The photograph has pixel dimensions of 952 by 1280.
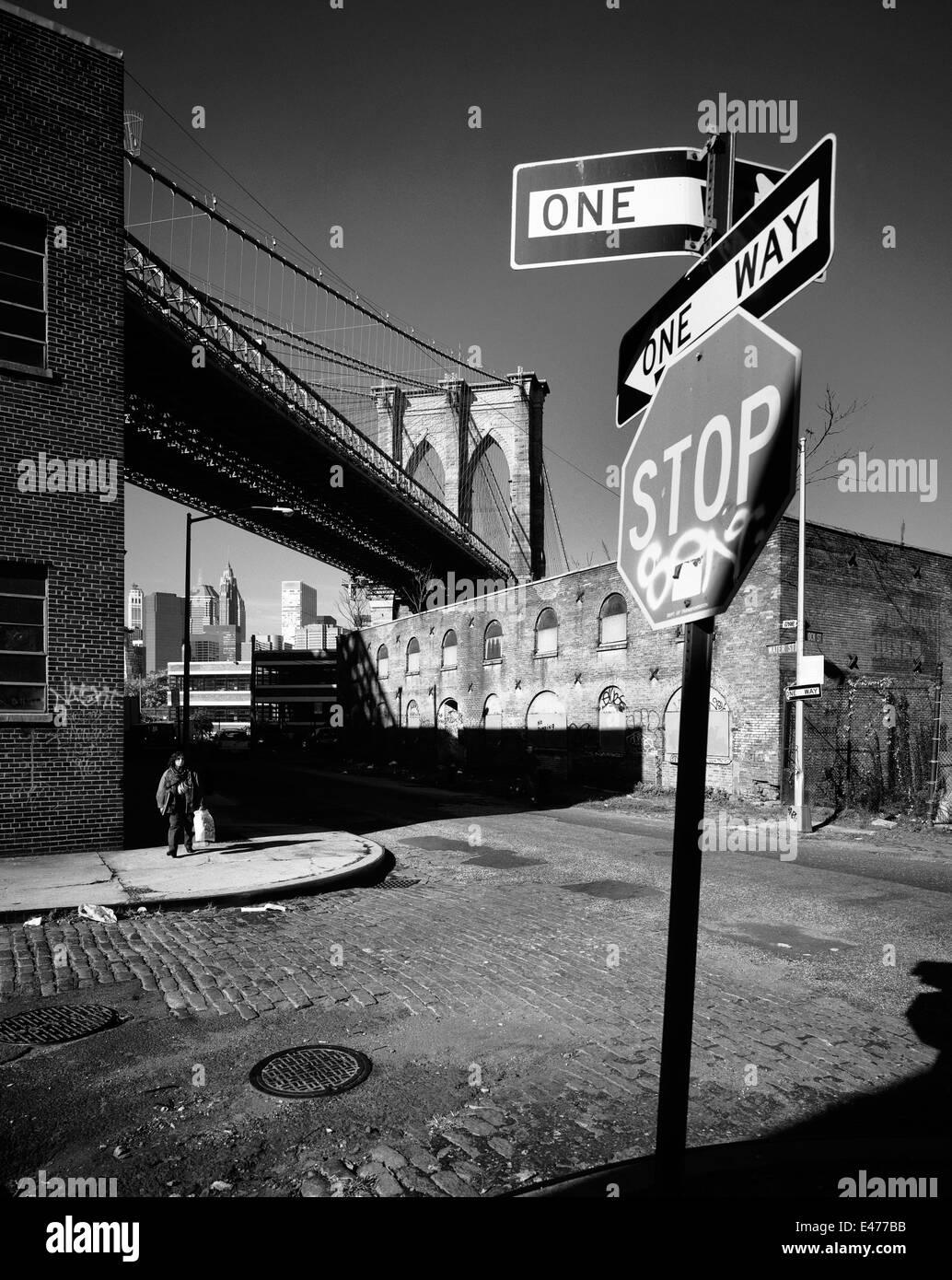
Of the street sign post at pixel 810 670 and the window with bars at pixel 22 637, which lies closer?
the window with bars at pixel 22 637

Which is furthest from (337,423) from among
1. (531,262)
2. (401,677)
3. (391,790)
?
(531,262)

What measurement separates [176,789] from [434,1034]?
7.16 metres

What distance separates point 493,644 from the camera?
1209 inches

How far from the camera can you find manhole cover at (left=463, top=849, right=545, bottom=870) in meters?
11.2

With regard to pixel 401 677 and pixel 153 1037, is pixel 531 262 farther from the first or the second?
pixel 401 677

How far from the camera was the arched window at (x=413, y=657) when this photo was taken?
37744 mm

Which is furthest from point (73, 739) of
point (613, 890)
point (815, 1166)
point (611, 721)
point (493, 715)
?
point (493, 715)

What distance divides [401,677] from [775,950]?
3336cm

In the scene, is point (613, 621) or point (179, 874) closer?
point (179, 874)

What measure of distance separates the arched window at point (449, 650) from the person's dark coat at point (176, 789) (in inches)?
895
